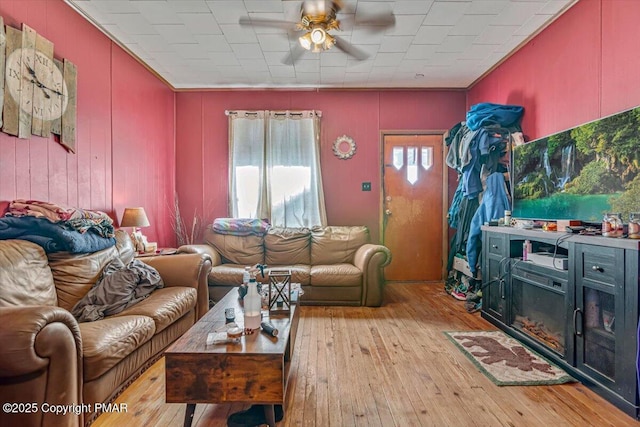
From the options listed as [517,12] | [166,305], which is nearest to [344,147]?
[517,12]

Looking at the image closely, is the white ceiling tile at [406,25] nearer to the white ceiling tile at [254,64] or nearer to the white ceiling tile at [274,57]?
the white ceiling tile at [274,57]

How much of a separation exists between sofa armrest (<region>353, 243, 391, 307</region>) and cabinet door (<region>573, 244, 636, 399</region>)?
5.92ft

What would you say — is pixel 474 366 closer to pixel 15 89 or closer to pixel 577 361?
pixel 577 361

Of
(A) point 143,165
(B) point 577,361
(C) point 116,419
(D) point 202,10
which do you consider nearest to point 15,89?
(D) point 202,10

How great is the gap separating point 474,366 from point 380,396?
780 millimetres

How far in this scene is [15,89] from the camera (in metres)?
2.18

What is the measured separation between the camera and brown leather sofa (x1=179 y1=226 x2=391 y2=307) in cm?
365

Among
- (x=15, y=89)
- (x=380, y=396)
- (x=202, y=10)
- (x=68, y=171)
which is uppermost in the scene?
(x=202, y=10)

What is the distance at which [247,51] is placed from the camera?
3527 millimetres

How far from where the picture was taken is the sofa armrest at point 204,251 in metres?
3.49

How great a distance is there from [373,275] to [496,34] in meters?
2.64

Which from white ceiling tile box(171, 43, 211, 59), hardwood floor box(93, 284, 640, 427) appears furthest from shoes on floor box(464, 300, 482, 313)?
white ceiling tile box(171, 43, 211, 59)

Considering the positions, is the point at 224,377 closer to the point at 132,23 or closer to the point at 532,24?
the point at 132,23

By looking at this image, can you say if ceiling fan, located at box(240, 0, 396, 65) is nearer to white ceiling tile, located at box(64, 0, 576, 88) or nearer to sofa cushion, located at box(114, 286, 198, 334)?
white ceiling tile, located at box(64, 0, 576, 88)
